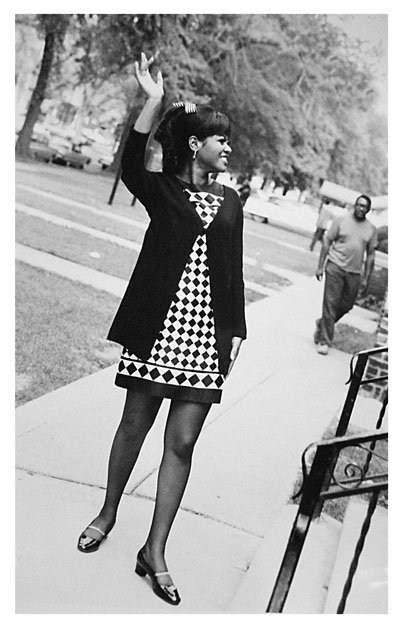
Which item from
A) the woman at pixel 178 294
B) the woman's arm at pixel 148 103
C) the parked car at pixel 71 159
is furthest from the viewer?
the parked car at pixel 71 159

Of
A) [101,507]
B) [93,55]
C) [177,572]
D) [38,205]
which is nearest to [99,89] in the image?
[93,55]

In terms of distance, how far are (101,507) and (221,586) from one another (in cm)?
48

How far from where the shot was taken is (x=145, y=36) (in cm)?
291

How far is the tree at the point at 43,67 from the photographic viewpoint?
276cm

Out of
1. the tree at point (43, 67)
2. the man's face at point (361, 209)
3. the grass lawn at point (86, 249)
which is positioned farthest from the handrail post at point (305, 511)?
the tree at point (43, 67)

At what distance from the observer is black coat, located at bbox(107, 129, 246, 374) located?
1940mm

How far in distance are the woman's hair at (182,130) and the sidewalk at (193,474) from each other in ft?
3.17

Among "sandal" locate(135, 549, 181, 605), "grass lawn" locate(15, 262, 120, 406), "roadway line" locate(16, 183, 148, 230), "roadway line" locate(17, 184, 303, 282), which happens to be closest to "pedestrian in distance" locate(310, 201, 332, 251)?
"roadway line" locate(17, 184, 303, 282)

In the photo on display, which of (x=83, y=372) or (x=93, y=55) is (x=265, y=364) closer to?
(x=83, y=372)

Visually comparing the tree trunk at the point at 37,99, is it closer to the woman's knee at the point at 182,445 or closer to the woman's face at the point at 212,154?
the woman's face at the point at 212,154

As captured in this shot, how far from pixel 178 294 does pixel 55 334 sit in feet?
3.87

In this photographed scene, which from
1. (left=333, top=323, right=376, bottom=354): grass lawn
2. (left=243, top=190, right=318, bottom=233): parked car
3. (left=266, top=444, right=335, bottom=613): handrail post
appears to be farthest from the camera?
(left=333, top=323, right=376, bottom=354): grass lawn

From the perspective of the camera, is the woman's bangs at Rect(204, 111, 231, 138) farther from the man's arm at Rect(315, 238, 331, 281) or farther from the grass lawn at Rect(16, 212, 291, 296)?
the man's arm at Rect(315, 238, 331, 281)

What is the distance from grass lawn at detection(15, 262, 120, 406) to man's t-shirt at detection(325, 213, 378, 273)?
103cm
